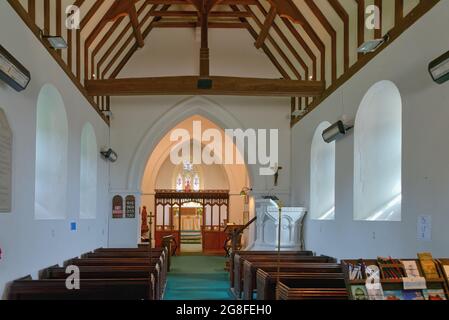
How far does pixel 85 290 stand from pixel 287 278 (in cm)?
185

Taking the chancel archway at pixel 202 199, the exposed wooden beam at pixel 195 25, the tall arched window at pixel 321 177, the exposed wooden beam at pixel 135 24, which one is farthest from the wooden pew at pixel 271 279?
the chancel archway at pixel 202 199

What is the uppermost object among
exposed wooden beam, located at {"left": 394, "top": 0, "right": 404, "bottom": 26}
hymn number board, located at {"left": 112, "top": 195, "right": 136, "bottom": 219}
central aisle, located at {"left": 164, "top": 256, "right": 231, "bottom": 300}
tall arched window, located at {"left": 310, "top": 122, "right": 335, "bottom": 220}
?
exposed wooden beam, located at {"left": 394, "top": 0, "right": 404, "bottom": 26}

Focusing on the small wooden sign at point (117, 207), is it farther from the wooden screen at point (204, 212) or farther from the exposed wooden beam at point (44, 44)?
the wooden screen at point (204, 212)

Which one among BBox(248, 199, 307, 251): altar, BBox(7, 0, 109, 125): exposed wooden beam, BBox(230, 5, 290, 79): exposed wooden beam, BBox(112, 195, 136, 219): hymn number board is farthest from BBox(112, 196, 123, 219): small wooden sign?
BBox(230, 5, 290, 79): exposed wooden beam

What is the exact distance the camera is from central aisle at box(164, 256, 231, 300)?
23.7 feet

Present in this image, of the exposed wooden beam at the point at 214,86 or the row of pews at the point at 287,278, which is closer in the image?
the row of pews at the point at 287,278

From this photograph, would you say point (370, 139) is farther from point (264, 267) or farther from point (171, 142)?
point (171, 142)

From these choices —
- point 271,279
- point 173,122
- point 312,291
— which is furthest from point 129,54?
point 312,291

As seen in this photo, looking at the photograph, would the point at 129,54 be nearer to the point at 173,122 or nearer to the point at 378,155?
the point at 173,122

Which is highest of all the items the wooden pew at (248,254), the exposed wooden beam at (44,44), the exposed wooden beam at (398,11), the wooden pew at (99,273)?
the exposed wooden beam at (398,11)

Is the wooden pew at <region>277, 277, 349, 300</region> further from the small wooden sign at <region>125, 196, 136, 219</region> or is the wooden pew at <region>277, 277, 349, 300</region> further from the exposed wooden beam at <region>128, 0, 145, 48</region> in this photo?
the small wooden sign at <region>125, 196, 136, 219</region>

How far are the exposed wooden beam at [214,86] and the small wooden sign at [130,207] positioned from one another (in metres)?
2.67

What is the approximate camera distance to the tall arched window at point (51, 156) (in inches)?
228

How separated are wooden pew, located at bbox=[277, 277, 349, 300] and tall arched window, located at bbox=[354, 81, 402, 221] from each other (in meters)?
1.15
